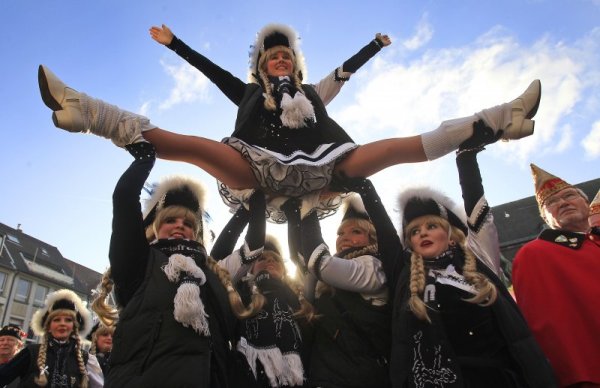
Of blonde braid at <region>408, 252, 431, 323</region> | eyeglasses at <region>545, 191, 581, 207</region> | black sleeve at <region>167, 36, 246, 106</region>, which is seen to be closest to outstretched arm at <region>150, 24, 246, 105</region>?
black sleeve at <region>167, 36, 246, 106</region>

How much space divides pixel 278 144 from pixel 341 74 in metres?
1.22

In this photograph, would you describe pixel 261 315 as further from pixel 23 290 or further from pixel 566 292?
pixel 23 290

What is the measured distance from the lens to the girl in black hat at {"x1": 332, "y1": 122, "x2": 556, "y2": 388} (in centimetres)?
221

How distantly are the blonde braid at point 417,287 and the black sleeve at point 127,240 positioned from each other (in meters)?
1.49

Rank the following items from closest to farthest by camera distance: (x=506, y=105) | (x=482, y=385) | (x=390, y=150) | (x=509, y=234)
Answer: (x=482, y=385)
(x=506, y=105)
(x=390, y=150)
(x=509, y=234)

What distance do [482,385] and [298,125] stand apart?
193 centimetres

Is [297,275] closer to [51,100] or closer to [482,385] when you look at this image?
[482,385]

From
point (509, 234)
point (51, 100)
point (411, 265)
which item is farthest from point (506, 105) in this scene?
point (509, 234)

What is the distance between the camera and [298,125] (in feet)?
10.1

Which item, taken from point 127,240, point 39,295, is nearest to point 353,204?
point 127,240

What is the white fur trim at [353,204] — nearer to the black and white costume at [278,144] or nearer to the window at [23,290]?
the black and white costume at [278,144]

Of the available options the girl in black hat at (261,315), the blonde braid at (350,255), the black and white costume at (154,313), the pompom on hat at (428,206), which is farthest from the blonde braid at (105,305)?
the pompom on hat at (428,206)

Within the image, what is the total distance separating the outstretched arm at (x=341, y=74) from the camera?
3.87 meters

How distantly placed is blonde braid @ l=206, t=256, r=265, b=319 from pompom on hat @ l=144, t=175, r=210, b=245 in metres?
0.37
